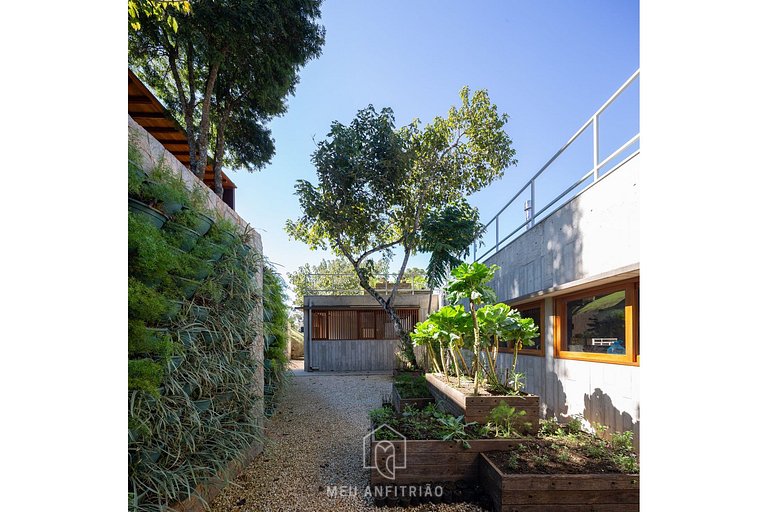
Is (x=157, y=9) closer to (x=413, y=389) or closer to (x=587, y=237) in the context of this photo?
(x=587, y=237)

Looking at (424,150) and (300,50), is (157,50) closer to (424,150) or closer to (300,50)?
(300,50)

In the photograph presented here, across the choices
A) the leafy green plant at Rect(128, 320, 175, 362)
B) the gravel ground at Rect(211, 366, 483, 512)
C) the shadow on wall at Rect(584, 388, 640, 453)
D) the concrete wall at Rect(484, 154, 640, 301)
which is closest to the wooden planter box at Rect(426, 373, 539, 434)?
the shadow on wall at Rect(584, 388, 640, 453)

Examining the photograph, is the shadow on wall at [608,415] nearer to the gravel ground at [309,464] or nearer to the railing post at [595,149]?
the gravel ground at [309,464]

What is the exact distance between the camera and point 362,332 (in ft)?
37.2

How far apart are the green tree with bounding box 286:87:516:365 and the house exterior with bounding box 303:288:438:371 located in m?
1.74

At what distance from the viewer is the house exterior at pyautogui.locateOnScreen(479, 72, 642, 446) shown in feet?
10.2

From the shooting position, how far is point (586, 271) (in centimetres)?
376

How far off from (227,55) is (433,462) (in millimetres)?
6316

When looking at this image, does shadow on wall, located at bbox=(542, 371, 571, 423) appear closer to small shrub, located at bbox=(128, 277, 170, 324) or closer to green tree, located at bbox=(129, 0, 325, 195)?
small shrub, located at bbox=(128, 277, 170, 324)

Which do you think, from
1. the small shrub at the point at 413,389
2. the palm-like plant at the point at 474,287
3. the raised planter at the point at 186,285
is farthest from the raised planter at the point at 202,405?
the small shrub at the point at 413,389
